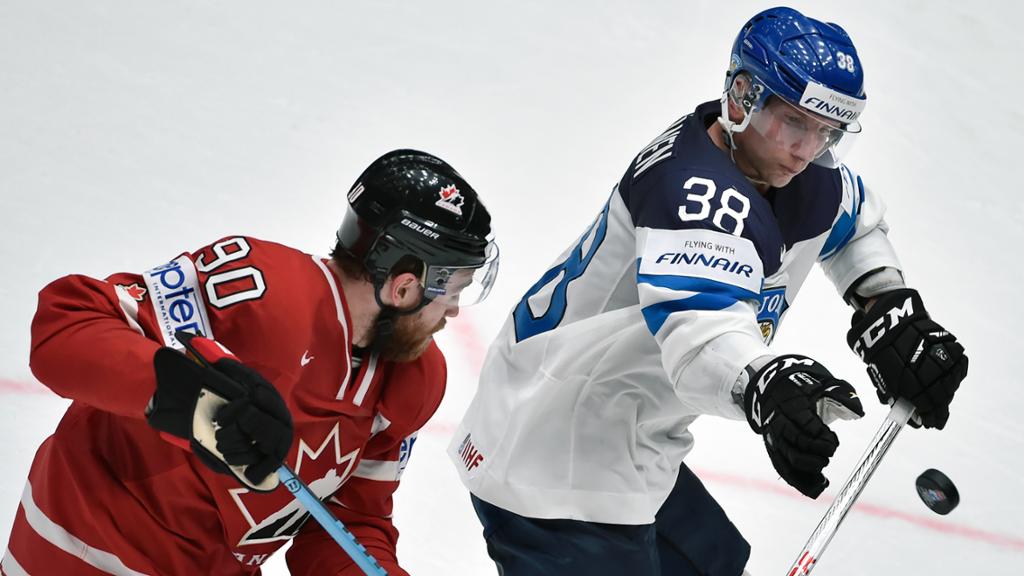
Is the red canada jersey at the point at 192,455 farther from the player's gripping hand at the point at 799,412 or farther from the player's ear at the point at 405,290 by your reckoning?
the player's gripping hand at the point at 799,412

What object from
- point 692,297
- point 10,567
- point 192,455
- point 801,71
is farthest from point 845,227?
point 10,567

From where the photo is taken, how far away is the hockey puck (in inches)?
109

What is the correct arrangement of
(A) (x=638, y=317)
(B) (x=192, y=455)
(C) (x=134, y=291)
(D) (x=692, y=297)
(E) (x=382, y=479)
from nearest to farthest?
1. (D) (x=692, y=297)
2. (C) (x=134, y=291)
3. (B) (x=192, y=455)
4. (A) (x=638, y=317)
5. (E) (x=382, y=479)

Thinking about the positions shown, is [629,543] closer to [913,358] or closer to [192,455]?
[913,358]

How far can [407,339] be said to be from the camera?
2459 millimetres

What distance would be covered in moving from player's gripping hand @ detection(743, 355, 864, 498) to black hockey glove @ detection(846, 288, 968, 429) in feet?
1.60

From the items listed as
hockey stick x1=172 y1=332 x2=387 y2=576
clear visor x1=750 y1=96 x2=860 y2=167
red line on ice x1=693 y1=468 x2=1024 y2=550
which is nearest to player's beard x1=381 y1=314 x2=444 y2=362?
hockey stick x1=172 y1=332 x2=387 y2=576

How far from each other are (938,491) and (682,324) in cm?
99

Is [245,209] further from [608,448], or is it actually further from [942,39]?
[942,39]

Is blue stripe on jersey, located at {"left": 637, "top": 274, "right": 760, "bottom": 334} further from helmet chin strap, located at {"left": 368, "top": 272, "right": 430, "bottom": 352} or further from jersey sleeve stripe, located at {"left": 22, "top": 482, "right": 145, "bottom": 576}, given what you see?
jersey sleeve stripe, located at {"left": 22, "top": 482, "right": 145, "bottom": 576}

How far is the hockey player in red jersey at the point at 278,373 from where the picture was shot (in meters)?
2.24

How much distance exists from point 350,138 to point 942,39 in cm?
289

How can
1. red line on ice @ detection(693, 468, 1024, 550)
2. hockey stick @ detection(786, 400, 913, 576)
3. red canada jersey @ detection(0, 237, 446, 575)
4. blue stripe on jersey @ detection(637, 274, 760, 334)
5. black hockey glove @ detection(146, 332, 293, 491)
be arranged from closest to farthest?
black hockey glove @ detection(146, 332, 293, 491), blue stripe on jersey @ detection(637, 274, 760, 334), red canada jersey @ detection(0, 237, 446, 575), hockey stick @ detection(786, 400, 913, 576), red line on ice @ detection(693, 468, 1024, 550)

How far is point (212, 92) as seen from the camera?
496 centimetres
